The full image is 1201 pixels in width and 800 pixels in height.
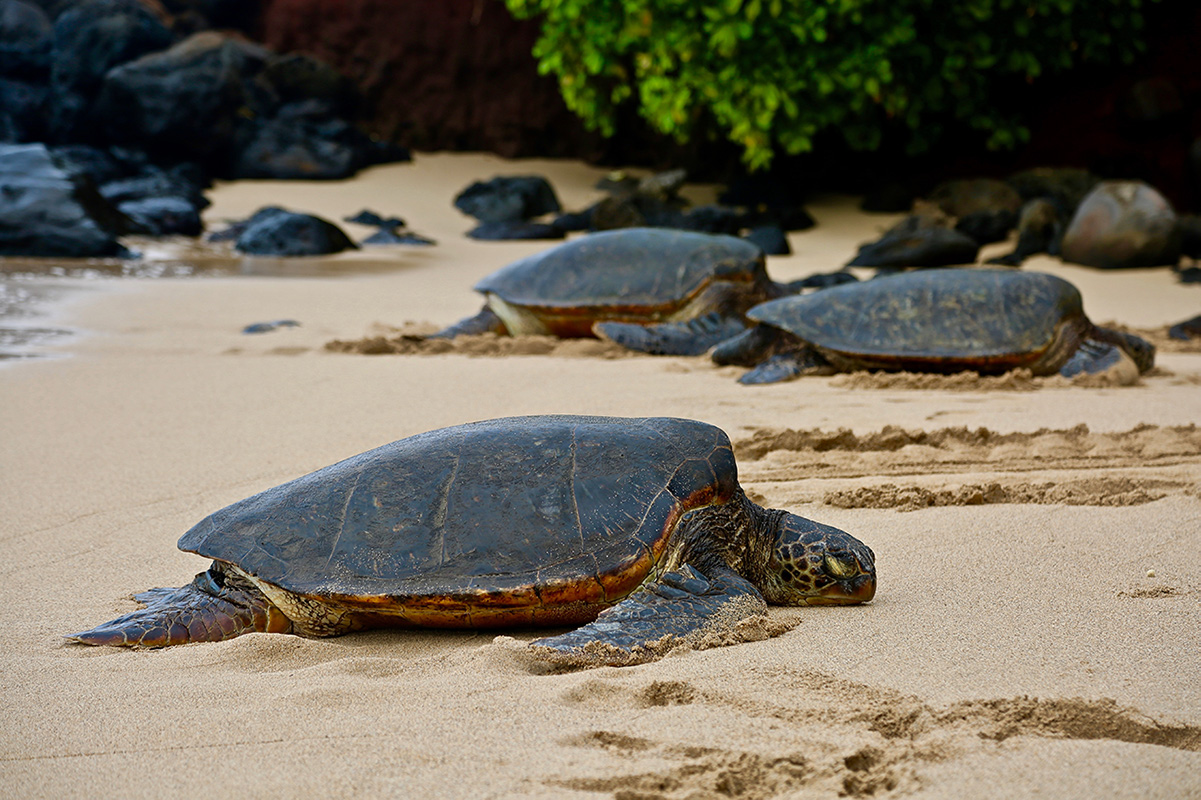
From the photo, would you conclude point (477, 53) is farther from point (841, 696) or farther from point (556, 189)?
point (841, 696)

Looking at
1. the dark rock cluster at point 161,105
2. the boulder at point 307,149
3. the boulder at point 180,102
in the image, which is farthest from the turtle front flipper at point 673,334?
the boulder at point 180,102

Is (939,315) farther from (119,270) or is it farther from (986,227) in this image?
(119,270)

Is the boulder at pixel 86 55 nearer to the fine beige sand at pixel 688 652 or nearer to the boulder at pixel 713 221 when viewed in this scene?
the boulder at pixel 713 221

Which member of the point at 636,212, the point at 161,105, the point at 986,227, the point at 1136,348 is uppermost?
the point at 161,105

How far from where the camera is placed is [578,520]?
2041mm

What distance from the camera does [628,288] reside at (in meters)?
5.96

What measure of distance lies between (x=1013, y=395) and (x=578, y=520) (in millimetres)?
3036

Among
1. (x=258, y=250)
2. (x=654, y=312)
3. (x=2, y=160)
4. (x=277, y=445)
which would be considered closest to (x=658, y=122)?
(x=258, y=250)

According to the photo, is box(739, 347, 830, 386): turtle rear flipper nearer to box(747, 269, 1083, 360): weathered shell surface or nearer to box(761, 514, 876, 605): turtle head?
box(747, 269, 1083, 360): weathered shell surface

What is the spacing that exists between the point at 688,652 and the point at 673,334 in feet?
12.7

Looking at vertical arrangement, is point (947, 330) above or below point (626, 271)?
below

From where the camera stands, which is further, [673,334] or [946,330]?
[673,334]

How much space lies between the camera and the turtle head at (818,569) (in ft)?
6.95

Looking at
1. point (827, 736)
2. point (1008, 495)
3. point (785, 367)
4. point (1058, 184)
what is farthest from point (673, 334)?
point (1058, 184)
